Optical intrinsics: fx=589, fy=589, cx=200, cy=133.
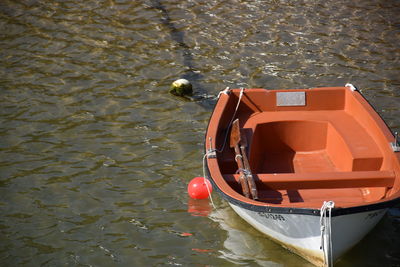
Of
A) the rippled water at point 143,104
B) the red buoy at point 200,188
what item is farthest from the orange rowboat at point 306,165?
the rippled water at point 143,104

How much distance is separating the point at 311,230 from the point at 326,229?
236 mm

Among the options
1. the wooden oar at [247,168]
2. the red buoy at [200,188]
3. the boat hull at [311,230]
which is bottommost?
the red buoy at [200,188]

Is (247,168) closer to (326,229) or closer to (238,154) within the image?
(238,154)

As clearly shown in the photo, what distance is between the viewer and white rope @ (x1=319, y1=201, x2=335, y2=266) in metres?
5.98

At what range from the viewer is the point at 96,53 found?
1209 centimetres

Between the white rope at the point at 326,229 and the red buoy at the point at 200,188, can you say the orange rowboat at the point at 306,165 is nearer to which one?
the white rope at the point at 326,229

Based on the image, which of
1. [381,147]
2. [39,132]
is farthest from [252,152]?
[39,132]

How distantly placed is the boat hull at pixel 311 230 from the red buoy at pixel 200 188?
1092 millimetres

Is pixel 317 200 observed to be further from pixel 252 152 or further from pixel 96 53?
pixel 96 53

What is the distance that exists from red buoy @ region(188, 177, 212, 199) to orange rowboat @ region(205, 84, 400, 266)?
284 millimetres

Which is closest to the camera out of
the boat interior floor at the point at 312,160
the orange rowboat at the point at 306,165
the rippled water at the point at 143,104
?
the orange rowboat at the point at 306,165

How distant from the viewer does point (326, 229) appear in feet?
20.1

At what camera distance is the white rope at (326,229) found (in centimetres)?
598

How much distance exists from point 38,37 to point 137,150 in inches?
191
